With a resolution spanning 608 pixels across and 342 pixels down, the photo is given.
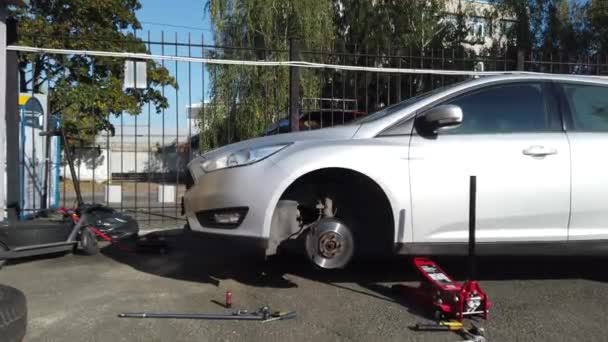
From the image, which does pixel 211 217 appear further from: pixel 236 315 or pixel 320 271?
pixel 320 271

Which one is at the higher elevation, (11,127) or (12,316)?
(11,127)

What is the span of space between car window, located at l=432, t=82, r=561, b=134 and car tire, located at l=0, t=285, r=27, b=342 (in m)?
3.05

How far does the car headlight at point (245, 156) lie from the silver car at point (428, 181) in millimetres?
10

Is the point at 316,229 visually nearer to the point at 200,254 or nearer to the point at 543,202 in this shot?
the point at 543,202

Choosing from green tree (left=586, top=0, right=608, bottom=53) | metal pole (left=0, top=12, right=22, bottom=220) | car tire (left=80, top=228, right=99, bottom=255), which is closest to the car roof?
car tire (left=80, top=228, right=99, bottom=255)

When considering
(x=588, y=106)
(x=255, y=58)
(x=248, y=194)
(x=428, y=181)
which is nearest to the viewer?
(x=248, y=194)

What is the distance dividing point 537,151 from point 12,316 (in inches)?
138

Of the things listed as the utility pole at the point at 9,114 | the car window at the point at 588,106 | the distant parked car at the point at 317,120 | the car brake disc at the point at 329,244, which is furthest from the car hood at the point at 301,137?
the distant parked car at the point at 317,120

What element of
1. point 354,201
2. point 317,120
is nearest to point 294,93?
point 317,120

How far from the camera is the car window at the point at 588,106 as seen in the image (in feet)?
14.4

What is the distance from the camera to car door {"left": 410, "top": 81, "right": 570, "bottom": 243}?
4062mm

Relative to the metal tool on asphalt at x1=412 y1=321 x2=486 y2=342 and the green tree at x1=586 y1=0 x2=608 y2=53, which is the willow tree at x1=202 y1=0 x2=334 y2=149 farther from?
the green tree at x1=586 y1=0 x2=608 y2=53

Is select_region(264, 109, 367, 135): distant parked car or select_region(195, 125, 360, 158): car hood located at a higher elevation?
select_region(264, 109, 367, 135): distant parked car

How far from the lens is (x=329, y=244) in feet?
13.2
